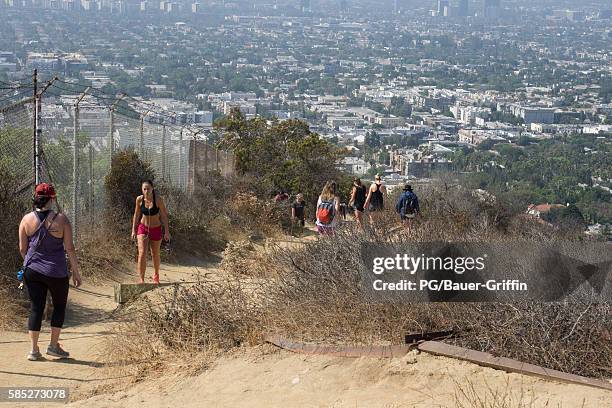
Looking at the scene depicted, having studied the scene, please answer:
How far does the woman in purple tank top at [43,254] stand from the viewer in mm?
7773

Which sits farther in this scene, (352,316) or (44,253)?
(44,253)

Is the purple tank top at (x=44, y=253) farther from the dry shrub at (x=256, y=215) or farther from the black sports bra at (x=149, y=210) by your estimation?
the dry shrub at (x=256, y=215)

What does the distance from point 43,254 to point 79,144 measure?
4.57m

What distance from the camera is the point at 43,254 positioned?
778 centimetres

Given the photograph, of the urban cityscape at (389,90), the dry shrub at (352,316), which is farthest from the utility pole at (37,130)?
the dry shrub at (352,316)

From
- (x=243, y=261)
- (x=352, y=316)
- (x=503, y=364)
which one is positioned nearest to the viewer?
(x=503, y=364)

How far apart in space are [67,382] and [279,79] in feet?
399

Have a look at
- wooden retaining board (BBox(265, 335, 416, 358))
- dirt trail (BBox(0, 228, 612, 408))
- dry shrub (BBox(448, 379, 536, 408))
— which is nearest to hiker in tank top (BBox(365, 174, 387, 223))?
dirt trail (BBox(0, 228, 612, 408))

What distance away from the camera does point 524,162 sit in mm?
60688

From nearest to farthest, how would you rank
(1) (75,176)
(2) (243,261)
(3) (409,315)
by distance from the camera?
(3) (409,315) < (2) (243,261) < (1) (75,176)

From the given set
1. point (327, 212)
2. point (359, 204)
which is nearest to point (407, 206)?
point (327, 212)

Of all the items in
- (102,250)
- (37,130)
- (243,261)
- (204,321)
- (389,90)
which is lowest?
(389,90)

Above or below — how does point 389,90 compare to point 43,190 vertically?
below

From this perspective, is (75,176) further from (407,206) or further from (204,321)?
(204,321)
